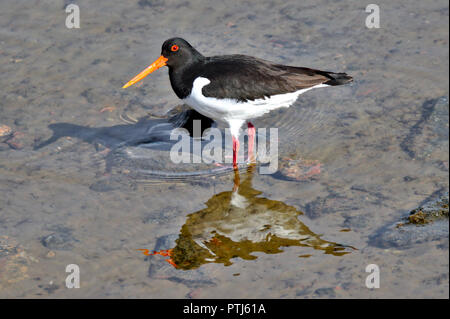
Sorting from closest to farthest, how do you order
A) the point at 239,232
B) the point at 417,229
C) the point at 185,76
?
the point at 417,229
the point at 239,232
the point at 185,76

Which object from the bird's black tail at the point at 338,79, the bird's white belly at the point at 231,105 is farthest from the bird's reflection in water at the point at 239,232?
the bird's black tail at the point at 338,79

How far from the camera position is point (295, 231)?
566 centimetres

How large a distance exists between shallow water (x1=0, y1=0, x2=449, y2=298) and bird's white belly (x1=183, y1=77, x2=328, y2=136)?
1.94ft

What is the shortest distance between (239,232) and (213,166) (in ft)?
3.98

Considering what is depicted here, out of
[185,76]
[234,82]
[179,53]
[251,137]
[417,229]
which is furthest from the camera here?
[251,137]

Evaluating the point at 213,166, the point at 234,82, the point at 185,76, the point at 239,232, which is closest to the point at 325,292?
the point at 239,232

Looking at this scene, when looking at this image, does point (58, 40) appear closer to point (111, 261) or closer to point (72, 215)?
point (72, 215)

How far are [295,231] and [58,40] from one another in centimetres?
518

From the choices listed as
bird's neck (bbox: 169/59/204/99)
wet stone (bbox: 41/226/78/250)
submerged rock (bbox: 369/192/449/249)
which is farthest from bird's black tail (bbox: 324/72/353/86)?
wet stone (bbox: 41/226/78/250)

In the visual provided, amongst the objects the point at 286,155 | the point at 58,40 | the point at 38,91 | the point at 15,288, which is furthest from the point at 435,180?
the point at 58,40

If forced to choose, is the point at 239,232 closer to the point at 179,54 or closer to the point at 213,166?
the point at 213,166

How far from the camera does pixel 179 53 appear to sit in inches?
265

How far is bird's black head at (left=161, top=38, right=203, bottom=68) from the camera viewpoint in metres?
6.71

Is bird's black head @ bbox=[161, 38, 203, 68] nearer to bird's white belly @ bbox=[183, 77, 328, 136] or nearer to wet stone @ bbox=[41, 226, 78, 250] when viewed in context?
bird's white belly @ bbox=[183, 77, 328, 136]
